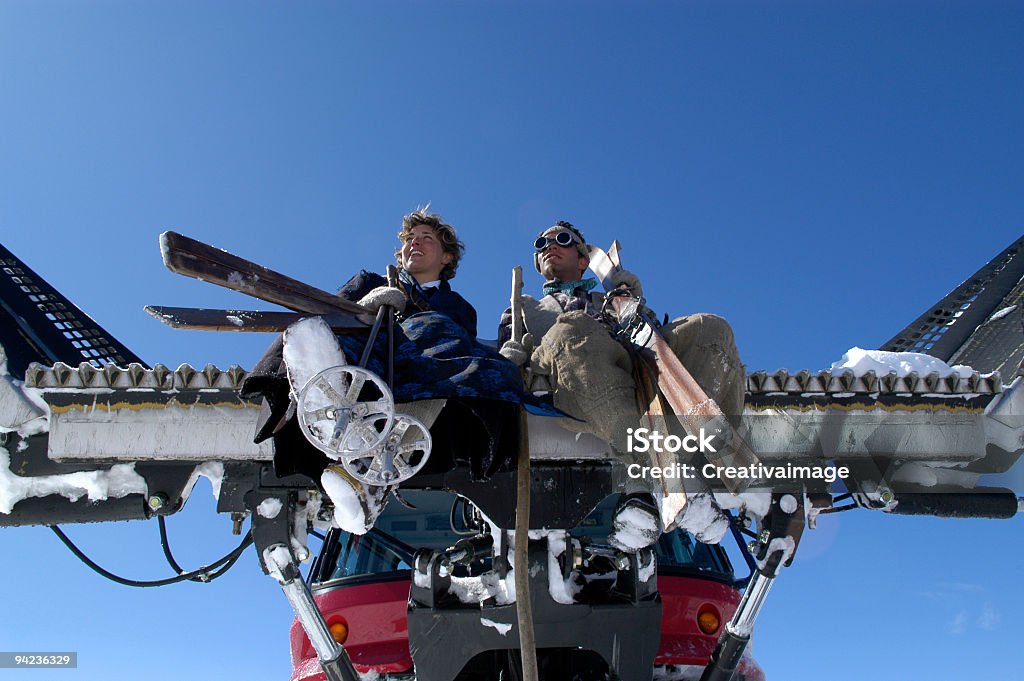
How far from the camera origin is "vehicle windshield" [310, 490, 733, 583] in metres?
5.84

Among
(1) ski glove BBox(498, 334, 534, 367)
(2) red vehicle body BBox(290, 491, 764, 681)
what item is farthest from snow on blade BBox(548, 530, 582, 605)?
(1) ski glove BBox(498, 334, 534, 367)

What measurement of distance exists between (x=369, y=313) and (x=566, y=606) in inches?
80.6

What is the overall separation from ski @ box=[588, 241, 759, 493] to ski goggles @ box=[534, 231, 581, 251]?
1105mm

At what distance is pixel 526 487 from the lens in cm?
429

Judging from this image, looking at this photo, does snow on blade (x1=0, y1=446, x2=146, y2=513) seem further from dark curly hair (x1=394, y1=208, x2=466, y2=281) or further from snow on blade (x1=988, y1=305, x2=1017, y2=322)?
snow on blade (x1=988, y1=305, x2=1017, y2=322)

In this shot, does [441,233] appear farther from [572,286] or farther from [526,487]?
[526,487]

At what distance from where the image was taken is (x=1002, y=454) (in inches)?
219

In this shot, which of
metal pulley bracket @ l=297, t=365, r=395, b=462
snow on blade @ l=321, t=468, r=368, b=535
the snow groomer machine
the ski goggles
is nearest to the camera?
metal pulley bracket @ l=297, t=365, r=395, b=462

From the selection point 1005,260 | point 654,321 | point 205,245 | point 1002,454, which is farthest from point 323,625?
point 1005,260

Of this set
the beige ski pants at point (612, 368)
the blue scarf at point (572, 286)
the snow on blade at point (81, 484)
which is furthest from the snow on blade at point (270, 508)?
the blue scarf at point (572, 286)

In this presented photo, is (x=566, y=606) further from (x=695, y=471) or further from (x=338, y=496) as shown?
(x=338, y=496)

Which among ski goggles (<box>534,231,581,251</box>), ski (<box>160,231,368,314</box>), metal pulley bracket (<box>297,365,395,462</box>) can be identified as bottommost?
metal pulley bracket (<box>297,365,395,462</box>)

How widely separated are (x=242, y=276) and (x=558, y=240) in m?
2.88

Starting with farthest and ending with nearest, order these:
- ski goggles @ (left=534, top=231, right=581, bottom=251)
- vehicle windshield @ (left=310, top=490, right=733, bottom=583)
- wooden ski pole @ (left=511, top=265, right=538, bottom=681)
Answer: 1. ski goggles @ (left=534, top=231, right=581, bottom=251)
2. vehicle windshield @ (left=310, top=490, right=733, bottom=583)
3. wooden ski pole @ (left=511, top=265, right=538, bottom=681)
